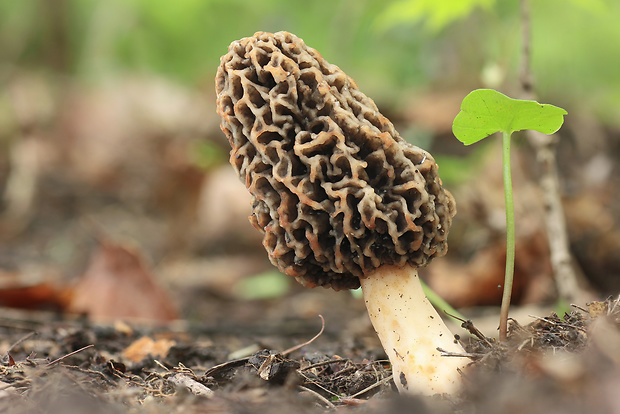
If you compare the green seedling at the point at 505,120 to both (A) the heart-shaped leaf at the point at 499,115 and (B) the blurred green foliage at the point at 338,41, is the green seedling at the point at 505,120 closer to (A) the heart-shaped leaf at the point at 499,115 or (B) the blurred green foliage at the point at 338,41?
(A) the heart-shaped leaf at the point at 499,115

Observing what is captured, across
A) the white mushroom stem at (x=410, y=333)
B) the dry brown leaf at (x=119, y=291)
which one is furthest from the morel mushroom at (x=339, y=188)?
the dry brown leaf at (x=119, y=291)

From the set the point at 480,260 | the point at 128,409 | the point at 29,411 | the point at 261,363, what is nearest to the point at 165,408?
the point at 128,409

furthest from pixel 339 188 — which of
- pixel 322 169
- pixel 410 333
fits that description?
pixel 410 333

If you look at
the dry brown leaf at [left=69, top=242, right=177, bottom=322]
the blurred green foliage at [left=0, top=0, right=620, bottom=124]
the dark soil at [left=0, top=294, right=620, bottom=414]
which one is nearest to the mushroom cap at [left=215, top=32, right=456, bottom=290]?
the dark soil at [left=0, top=294, right=620, bottom=414]

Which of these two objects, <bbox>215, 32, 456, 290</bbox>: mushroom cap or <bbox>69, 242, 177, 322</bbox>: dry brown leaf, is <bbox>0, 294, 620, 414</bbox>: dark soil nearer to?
<bbox>215, 32, 456, 290</bbox>: mushroom cap

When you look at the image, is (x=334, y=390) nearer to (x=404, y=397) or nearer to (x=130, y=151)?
(x=404, y=397)

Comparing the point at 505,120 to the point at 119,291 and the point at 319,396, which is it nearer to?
the point at 319,396
